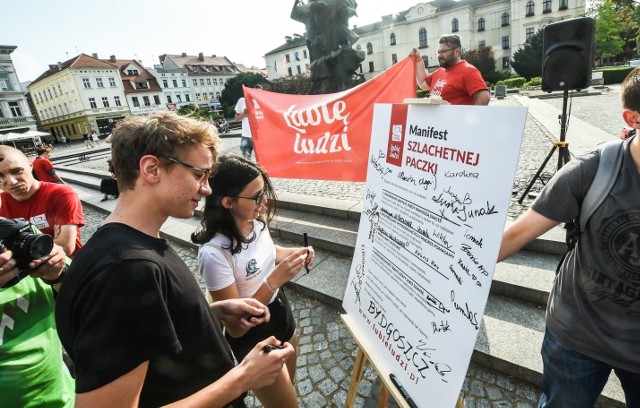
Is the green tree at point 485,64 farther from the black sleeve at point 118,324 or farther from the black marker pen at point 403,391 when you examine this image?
the black sleeve at point 118,324

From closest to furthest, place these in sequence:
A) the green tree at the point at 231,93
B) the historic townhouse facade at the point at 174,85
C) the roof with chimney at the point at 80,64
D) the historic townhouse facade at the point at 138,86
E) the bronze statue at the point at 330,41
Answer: the bronze statue at the point at 330,41, the green tree at the point at 231,93, the roof with chimney at the point at 80,64, the historic townhouse facade at the point at 138,86, the historic townhouse facade at the point at 174,85

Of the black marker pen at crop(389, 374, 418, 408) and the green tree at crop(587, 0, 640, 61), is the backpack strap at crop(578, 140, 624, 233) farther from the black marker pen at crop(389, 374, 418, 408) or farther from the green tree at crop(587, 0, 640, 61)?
the green tree at crop(587, 0, 640, 61)

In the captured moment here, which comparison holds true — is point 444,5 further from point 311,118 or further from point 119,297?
point 119,297

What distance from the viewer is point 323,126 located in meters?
3.82

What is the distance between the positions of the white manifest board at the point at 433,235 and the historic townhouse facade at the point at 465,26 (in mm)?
48316

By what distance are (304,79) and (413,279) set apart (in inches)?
1284

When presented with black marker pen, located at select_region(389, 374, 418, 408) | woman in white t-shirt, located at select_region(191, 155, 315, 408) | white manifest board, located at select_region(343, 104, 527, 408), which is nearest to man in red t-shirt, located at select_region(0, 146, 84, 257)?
woman in white t-shirt, located at select_region(191, 155, 315, 408)

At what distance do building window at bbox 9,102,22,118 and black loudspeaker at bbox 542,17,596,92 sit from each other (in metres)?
56.8

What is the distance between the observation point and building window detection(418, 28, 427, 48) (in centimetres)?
5016

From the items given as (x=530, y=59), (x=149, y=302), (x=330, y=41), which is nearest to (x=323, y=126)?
(x=149, y=302)

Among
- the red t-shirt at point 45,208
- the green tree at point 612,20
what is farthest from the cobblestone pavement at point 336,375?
the green tree at point 612,20

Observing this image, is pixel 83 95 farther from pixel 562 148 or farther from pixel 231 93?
pixel 562 148

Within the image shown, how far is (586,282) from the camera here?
48.9 inches

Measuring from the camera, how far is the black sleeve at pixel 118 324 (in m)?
0.80
